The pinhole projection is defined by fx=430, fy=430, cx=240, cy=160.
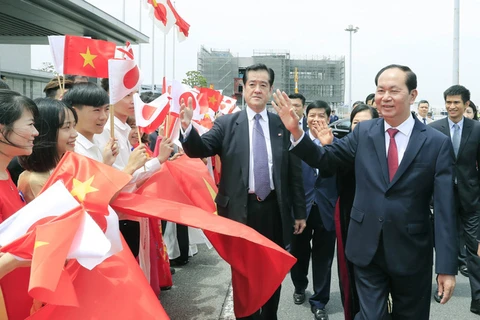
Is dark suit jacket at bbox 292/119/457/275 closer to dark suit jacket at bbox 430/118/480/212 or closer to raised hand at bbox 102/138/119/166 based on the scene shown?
raised hand at bbox 102/138/119/166

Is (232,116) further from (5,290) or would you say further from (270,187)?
(5,290)

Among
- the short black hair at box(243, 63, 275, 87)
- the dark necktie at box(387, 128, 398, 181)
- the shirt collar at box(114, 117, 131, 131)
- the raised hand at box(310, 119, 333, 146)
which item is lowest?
the dark necktie at box(387, 128, 398, 181)

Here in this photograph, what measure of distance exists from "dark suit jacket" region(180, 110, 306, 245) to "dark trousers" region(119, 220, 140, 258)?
0.64m

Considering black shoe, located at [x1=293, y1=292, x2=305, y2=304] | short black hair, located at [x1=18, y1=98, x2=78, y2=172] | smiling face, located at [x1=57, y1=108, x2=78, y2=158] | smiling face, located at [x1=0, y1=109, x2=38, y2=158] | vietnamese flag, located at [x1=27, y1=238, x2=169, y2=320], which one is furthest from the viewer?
black shoe, located at [x1=293, y1=292, x2=305, y2=304]

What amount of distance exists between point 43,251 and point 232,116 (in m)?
2.05

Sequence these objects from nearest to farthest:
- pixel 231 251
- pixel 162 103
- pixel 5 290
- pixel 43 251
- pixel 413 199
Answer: pixel 43 251 < pixel 5 290 < pixel 413 199 < pixel 231 251 < pixel 162 103

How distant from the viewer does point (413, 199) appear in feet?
8.23

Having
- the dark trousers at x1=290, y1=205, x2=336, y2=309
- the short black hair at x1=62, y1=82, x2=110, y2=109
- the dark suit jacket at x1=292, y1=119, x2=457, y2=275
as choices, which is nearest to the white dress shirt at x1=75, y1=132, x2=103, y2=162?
the short black hair at x1=62, y1=82, x2=110, y2=109

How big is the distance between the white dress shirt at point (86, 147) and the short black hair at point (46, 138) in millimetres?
474

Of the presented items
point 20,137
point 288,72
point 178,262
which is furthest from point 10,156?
point 288,72

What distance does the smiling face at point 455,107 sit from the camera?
476cm

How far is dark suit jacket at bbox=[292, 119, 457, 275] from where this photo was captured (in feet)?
8.11

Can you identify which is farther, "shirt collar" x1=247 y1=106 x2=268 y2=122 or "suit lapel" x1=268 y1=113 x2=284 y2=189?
"shirt collar" x1=247 y1=106 x2=268 y2=122

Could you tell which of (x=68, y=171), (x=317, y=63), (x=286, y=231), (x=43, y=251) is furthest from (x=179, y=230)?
(x=317, y=63)
